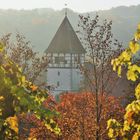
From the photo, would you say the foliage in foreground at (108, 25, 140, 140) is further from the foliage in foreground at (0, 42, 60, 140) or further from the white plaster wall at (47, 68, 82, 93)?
the white plaster wall at (47, 68, 82, 93)

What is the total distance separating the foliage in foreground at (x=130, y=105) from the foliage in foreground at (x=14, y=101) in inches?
34.5

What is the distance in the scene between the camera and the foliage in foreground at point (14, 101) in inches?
164

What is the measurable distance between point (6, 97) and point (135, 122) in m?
1.62

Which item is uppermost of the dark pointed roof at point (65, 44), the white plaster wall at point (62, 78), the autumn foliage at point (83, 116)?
the dark pointed roof at point (65, 44)

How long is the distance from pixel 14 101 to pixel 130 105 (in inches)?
52.7

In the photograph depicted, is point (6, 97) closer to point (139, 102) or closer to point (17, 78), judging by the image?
point (17, 78)

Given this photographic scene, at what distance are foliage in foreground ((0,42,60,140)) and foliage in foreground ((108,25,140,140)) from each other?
0.88 metres

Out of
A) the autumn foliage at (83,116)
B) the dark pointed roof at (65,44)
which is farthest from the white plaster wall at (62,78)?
the autumn foliage at (83,116)

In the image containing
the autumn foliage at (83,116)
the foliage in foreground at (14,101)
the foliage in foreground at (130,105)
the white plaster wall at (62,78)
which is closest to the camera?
the foliage in foreground at (14,101)

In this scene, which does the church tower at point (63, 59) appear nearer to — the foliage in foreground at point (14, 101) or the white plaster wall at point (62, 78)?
the white plaster wall at point (62, 78)

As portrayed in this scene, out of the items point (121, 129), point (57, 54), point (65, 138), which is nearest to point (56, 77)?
point (57, 54)

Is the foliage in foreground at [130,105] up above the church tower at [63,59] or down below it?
above

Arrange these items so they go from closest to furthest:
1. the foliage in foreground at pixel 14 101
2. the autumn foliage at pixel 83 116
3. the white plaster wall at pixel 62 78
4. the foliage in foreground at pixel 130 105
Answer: the foliage in foreground at pixel 14 101 → the foliage in foreground at pixel 130 105 → the autumn foliage at pixel 83 116 → the white plaster wall at pixel 62 78

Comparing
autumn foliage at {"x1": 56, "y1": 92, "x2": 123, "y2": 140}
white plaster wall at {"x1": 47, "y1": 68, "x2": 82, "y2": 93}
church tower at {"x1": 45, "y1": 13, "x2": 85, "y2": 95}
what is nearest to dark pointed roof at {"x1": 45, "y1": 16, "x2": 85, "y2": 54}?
church tower at {"x1": 45, "y1": 13, "x2": 85, "y2": 95}
